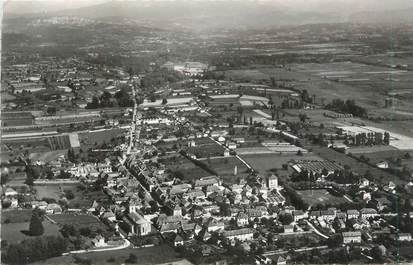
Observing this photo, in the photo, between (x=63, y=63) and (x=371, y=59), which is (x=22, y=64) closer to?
(x=63, y=63)

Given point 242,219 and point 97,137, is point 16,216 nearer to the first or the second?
point 242,219

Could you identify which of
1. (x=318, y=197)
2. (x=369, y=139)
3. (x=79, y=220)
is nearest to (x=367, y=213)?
(x=318, y=197)

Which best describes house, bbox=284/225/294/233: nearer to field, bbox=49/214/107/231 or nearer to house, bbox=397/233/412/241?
house, bbox=397/233/412/241

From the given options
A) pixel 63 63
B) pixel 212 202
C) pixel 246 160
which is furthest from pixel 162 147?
pixel 63 63

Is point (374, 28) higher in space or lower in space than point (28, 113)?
higher

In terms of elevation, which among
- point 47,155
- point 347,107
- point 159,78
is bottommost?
point 347,107
